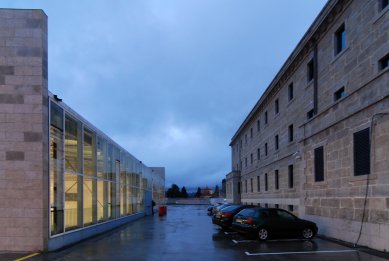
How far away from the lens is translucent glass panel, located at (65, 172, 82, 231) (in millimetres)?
17209

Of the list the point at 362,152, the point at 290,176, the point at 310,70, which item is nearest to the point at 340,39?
the point at 310,70

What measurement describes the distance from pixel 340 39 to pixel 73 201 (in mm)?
14745

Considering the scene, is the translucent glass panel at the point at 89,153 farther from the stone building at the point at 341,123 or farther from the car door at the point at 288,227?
the stone building at the point at 341,123

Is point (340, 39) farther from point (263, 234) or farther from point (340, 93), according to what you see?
point (263, 234)

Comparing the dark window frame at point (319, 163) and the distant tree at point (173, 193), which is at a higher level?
the dark window frame at point (319, 163)

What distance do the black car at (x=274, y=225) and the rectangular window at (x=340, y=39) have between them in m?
8.83

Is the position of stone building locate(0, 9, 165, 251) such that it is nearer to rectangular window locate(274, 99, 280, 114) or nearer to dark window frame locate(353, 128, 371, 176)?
dark window frame locate(353, 128, 371, 176)

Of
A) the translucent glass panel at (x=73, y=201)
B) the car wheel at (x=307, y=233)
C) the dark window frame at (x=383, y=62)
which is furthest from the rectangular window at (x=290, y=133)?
the translucent glass panel at (x=73, y=201)

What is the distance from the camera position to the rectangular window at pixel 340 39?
2141cm

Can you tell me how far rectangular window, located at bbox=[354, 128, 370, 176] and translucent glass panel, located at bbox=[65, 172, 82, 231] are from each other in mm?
10875

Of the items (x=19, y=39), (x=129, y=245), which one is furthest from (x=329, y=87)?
(x=19, y=39)

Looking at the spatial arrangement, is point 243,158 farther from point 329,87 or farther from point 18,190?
point 18,190

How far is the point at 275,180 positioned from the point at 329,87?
1456cm

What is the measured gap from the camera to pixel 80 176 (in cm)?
1928
